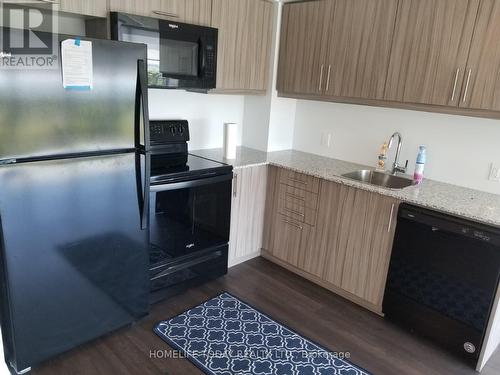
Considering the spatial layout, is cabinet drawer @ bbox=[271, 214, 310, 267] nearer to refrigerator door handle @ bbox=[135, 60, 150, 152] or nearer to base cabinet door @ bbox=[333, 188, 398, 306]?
base cabinet door @ bbox=[333, 188, 398, 306]

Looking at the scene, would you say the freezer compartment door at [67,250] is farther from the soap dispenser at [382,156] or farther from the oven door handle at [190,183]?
the soap dispenser at [382,156]

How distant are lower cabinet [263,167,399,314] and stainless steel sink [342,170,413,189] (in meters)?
0.31

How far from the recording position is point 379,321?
2650 mm

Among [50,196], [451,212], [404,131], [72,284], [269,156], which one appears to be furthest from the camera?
[269,156]

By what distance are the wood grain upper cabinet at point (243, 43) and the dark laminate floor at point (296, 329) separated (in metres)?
1.59

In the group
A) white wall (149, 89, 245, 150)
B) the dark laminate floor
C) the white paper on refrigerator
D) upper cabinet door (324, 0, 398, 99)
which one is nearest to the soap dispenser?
upper cabinet door (324, 0, 398, 99)

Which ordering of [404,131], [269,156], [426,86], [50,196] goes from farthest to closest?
[269,156] → [404,131] → [426,86] → [50,196]

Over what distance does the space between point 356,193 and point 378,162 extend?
0.53 m

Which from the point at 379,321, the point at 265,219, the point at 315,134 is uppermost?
the point at 315,134

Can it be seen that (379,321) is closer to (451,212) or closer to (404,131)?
(451,212)

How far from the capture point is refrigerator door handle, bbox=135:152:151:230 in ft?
6.97

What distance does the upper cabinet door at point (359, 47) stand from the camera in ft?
8.75

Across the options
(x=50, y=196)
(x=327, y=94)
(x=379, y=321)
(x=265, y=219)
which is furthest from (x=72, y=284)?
(x=327, y=94)

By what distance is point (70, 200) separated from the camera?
1901 millimetres
